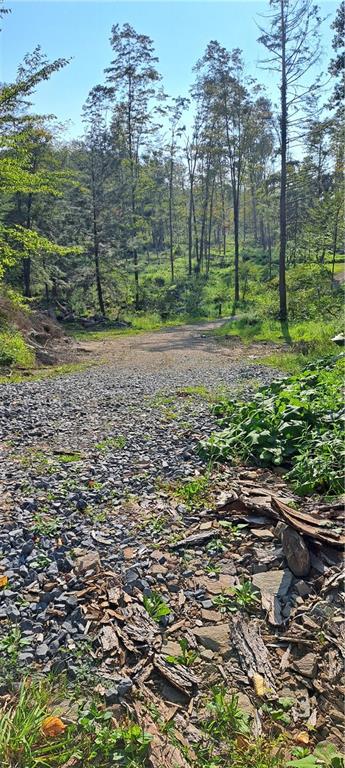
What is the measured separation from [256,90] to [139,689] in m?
29.5

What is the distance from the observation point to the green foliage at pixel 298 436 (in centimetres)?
421

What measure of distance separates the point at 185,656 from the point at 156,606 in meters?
0.44

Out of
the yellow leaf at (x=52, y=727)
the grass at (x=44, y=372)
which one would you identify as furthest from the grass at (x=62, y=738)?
the grass at (x=44, y=372)

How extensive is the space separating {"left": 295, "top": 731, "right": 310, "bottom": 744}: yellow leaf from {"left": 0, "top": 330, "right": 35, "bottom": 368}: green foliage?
1178cm

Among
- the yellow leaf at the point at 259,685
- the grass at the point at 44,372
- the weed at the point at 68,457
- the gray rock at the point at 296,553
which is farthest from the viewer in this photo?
the grass at the point at 44,372

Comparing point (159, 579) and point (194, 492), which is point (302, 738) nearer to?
point (159, 579)

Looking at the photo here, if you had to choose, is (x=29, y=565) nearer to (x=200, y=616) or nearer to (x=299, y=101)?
(x=200, y=616)

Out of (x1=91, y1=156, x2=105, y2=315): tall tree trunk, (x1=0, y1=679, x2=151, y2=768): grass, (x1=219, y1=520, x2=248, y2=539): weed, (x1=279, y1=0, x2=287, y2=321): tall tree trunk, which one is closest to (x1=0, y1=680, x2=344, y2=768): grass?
(x1=0, y1=679, x2=151, y2=768): grass

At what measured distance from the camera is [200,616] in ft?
9.45

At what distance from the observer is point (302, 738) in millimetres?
2057

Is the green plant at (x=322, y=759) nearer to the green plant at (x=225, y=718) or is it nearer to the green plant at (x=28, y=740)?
the green plant at (x=225, y=718)

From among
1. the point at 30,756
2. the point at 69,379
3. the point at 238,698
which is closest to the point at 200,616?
the point at 238,698

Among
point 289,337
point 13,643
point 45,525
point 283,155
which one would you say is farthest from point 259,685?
point 283,155

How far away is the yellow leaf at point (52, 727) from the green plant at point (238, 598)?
1.18m
